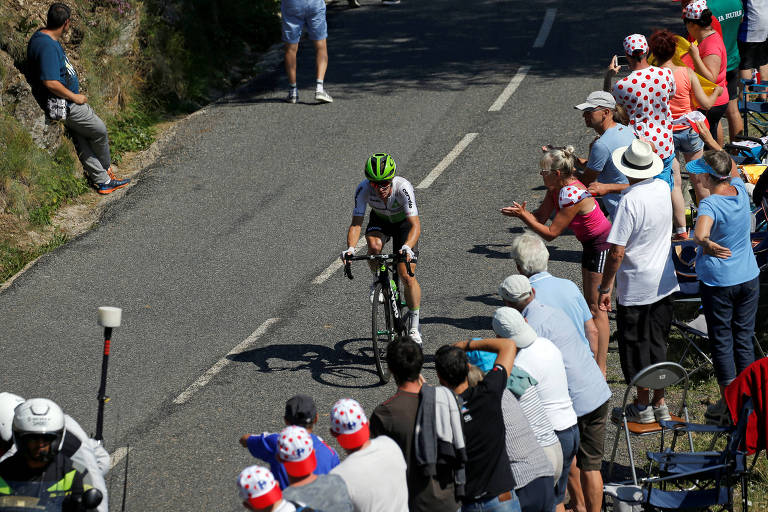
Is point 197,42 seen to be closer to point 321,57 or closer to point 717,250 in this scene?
point 321,57

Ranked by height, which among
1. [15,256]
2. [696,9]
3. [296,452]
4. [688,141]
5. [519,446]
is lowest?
[15,256]

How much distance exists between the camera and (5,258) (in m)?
11.7

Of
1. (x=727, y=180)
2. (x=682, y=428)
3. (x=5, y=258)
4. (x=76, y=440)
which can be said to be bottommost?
(x=5, y=258)

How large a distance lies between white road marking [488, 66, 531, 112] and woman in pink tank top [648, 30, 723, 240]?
5161 mm

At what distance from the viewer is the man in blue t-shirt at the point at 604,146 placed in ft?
29.6

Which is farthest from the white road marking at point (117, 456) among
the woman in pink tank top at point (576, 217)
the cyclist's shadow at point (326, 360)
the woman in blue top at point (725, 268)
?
the woman in blue top at point (725, 268)

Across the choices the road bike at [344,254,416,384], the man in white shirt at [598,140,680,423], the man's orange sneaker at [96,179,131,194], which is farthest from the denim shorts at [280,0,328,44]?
the man in white shirt at [598,140,680,423]

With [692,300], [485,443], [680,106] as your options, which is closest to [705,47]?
[680,106]

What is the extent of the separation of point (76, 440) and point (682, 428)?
416 centimetres

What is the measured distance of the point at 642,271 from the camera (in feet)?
25.7

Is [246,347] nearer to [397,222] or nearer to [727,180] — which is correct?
[397,222]

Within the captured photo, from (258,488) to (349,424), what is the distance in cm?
71

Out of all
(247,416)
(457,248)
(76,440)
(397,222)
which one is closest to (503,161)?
(457,248)

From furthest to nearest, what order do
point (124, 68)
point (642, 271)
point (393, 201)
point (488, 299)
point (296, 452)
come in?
point (124, 68), point (488, 299), point (393, 201), point (642, 271), point (296, 452)
